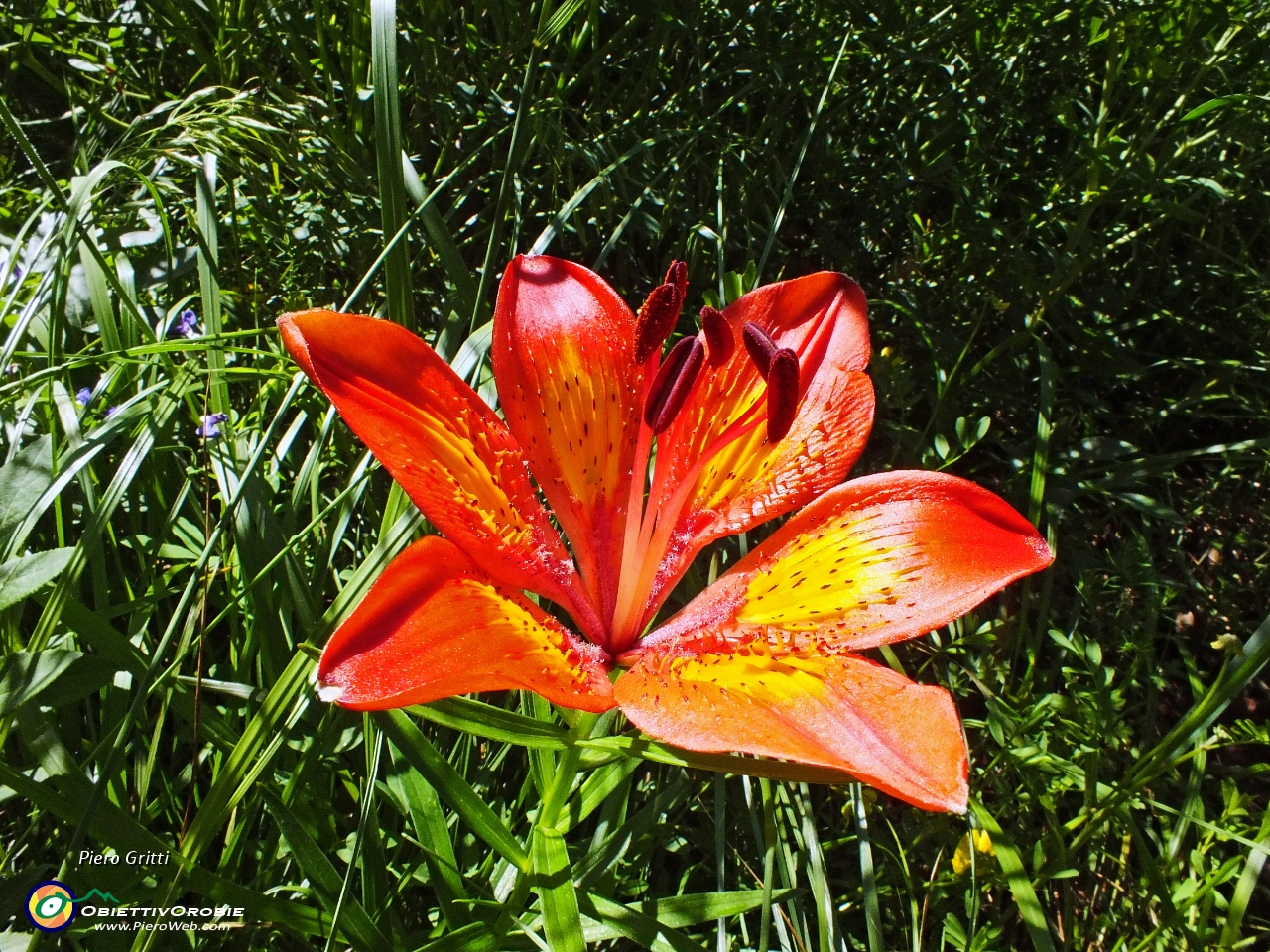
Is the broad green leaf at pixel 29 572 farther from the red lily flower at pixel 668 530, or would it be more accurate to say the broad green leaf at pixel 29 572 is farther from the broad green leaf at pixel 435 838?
the broad green leaf at pixel 435 838

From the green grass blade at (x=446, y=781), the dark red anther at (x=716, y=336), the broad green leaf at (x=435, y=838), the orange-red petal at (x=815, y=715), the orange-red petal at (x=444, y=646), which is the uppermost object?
the dark red anther at (x=716, y=336)

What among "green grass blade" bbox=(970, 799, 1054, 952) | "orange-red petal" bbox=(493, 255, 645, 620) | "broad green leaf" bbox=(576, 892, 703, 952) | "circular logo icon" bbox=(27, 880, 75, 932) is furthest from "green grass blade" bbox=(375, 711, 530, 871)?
"green grass blade" bbox=(970, 799, 1054, 952)

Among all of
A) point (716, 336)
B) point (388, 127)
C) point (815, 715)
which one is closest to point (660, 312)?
point (716, 336)

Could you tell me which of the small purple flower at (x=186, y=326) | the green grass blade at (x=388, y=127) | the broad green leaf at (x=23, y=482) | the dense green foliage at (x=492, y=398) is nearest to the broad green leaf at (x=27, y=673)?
the dense green foliage at (x=492, y=398)

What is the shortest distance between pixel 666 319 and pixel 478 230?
84cm

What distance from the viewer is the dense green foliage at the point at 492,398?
1170mm

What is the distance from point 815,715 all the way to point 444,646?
1.24 ft

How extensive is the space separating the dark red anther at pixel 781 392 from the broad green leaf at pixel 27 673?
81 centimetres

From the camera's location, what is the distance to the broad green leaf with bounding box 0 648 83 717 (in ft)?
3.19

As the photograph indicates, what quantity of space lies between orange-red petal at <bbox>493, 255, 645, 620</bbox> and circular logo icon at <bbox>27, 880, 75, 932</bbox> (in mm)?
709

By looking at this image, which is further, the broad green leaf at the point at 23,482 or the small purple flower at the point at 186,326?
the small purple flower at the point at 186,326

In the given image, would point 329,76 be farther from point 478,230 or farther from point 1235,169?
point 1235,169

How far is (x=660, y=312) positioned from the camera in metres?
1.15

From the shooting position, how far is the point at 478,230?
6.12 ft
